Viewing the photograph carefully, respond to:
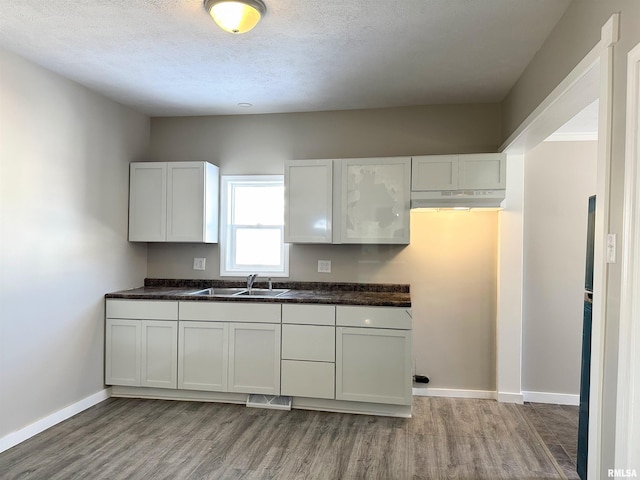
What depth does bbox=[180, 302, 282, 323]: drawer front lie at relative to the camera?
352 cm

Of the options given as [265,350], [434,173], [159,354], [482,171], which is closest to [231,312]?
[265,350]

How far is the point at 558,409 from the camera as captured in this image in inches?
143

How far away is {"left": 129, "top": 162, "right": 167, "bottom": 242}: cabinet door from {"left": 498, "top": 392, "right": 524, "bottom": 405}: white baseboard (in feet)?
10.9

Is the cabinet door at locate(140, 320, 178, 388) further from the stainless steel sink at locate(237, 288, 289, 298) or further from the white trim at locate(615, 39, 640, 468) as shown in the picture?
the white trim at locate(615, 39, 640, 468)

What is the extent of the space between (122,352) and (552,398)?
3734 mm

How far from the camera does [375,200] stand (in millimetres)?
3666

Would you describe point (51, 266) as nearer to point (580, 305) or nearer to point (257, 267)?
point (257, 267)

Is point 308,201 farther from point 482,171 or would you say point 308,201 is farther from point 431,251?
point 482,171

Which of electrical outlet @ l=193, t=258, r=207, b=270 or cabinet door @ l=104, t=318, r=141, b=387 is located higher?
electrical outlet @ l=193, t=258, r=207, b=270

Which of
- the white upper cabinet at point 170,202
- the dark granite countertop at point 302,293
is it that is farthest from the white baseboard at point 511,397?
the white upper cabinet at point 170,202

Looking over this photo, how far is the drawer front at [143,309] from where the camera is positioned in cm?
365

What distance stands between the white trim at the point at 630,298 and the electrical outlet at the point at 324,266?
8.74ft

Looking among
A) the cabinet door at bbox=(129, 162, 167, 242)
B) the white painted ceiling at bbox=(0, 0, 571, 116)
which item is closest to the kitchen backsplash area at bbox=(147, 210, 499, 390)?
the white painted ceiling at bbox=(0, 0, 571, 116)

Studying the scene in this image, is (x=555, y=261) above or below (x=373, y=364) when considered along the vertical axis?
above
